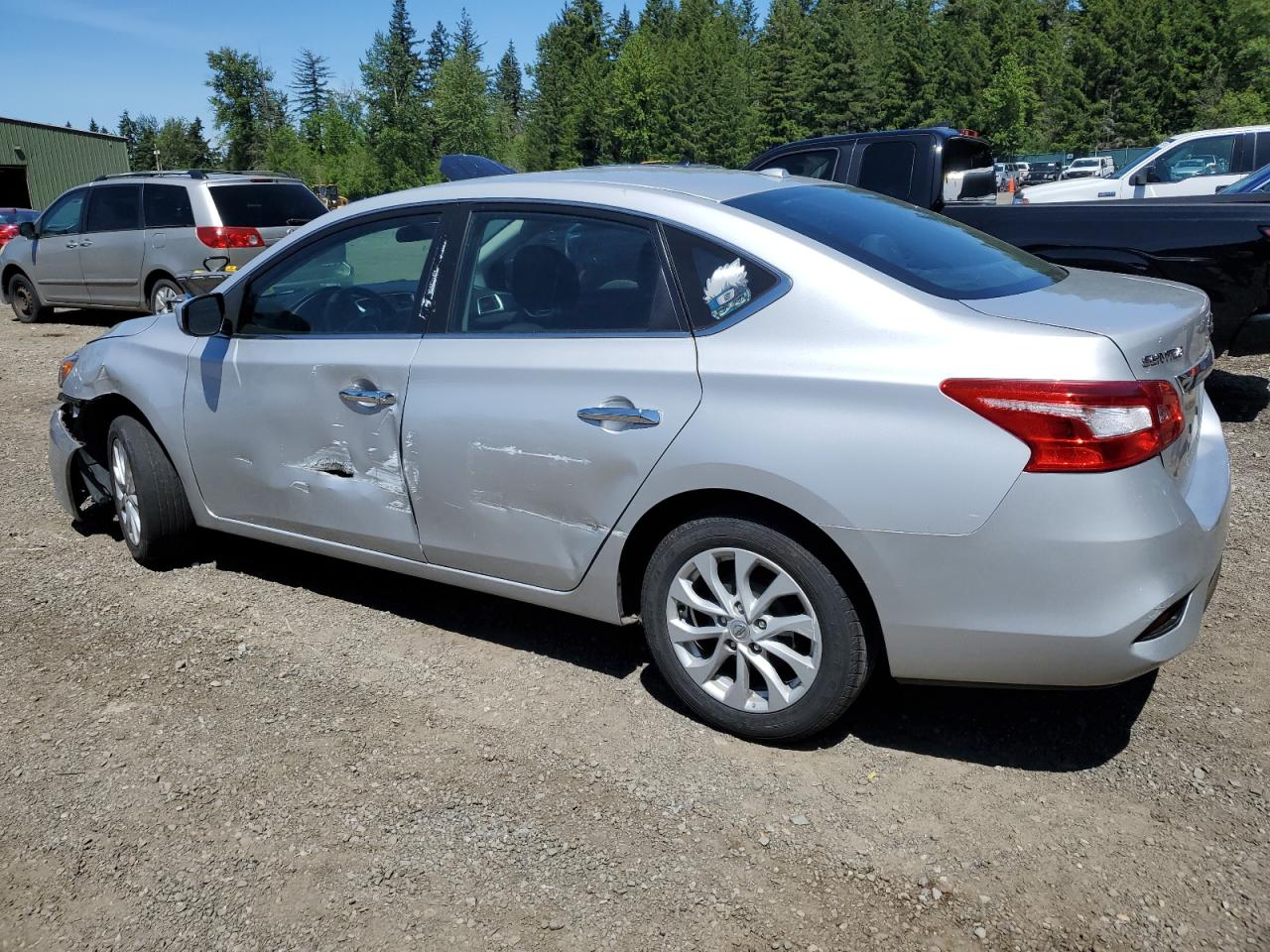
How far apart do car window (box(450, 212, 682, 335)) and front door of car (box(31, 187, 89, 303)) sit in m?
11.4

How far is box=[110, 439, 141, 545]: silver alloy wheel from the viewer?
15.4 feet

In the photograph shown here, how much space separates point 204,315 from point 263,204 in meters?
8.61

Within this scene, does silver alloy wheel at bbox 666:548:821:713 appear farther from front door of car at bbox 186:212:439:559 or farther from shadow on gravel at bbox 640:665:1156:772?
front door of car at bbox 186:212:439:559

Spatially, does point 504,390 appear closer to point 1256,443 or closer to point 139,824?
point 139,824

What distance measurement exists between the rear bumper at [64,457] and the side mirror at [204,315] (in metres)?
1.17

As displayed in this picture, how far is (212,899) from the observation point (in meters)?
2.64

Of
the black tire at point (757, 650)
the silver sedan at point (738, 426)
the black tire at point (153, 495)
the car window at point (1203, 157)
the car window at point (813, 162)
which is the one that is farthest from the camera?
the car window at point (1203, 157)

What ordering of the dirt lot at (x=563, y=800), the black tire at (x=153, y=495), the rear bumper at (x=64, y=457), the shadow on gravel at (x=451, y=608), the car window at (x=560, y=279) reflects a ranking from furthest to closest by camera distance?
the rear bumper at (x=64, y=457)
the black tire at (x=153, y=495)
the shadow on gravel at (x=451, y=608)
the car window at (x=560, y=279)
the dirt lot at (x=563, y=800)

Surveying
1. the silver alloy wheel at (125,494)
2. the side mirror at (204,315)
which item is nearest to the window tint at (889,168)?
the side mirror at (204,315)

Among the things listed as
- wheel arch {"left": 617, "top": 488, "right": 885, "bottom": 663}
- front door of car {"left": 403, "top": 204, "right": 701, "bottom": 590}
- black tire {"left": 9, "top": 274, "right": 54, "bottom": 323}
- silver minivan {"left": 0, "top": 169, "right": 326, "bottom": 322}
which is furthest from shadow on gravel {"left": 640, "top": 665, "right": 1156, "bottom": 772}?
black tire {"left": 9, "top": 274, "right": 54, "bottom": 323}

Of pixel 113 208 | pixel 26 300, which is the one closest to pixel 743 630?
pixel 113 208

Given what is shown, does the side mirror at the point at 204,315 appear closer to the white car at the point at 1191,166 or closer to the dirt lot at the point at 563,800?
the dirt lot at the point at 563,800

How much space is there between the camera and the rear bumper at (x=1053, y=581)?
103 inches

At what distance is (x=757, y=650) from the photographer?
3133mm
